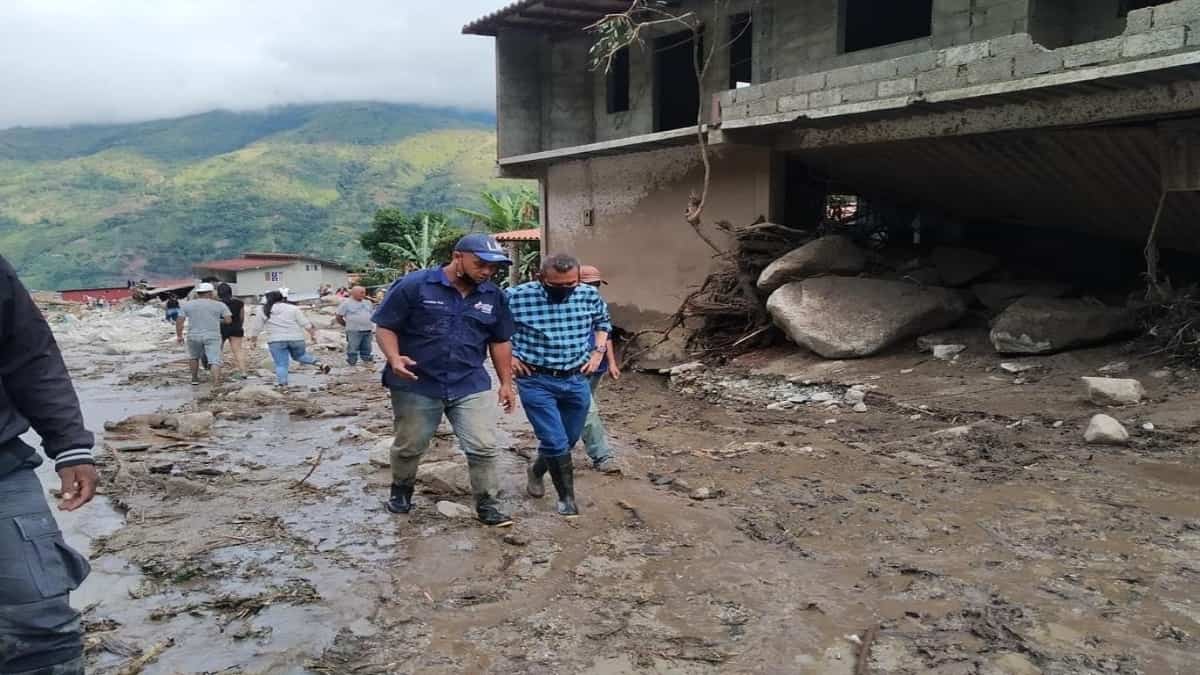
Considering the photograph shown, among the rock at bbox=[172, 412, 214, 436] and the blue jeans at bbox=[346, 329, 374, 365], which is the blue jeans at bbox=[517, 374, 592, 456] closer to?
the rock at bbox=[172, 412, 214, 436]

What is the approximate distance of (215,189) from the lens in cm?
10681

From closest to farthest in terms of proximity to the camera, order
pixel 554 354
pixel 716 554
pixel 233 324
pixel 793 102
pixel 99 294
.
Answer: pixel 716 554
pixel 554 354
pixel 793 102
pixel 233 324
pixel 99 294

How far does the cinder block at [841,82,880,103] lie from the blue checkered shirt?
510 cm

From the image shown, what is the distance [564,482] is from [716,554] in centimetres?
110

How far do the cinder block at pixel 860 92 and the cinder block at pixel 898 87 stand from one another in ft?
0.24

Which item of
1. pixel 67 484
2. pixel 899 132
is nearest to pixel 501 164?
pixel 899 132

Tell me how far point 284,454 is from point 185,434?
1.45m

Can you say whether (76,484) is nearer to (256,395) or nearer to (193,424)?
(193,424)

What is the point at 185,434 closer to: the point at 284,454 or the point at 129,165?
the point at 284,454

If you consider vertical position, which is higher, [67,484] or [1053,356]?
[67,484]

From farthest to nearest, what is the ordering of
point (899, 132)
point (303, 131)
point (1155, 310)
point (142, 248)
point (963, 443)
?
point (303, 131)
point (142, 248)
point (899, 132)
point (1155, 310)
point (963, 443)

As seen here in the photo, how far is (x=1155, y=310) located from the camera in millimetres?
8062

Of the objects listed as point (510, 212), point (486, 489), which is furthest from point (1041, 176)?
point (510, 212)

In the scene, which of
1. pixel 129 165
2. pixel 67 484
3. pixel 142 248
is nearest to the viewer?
pixel 67 484
